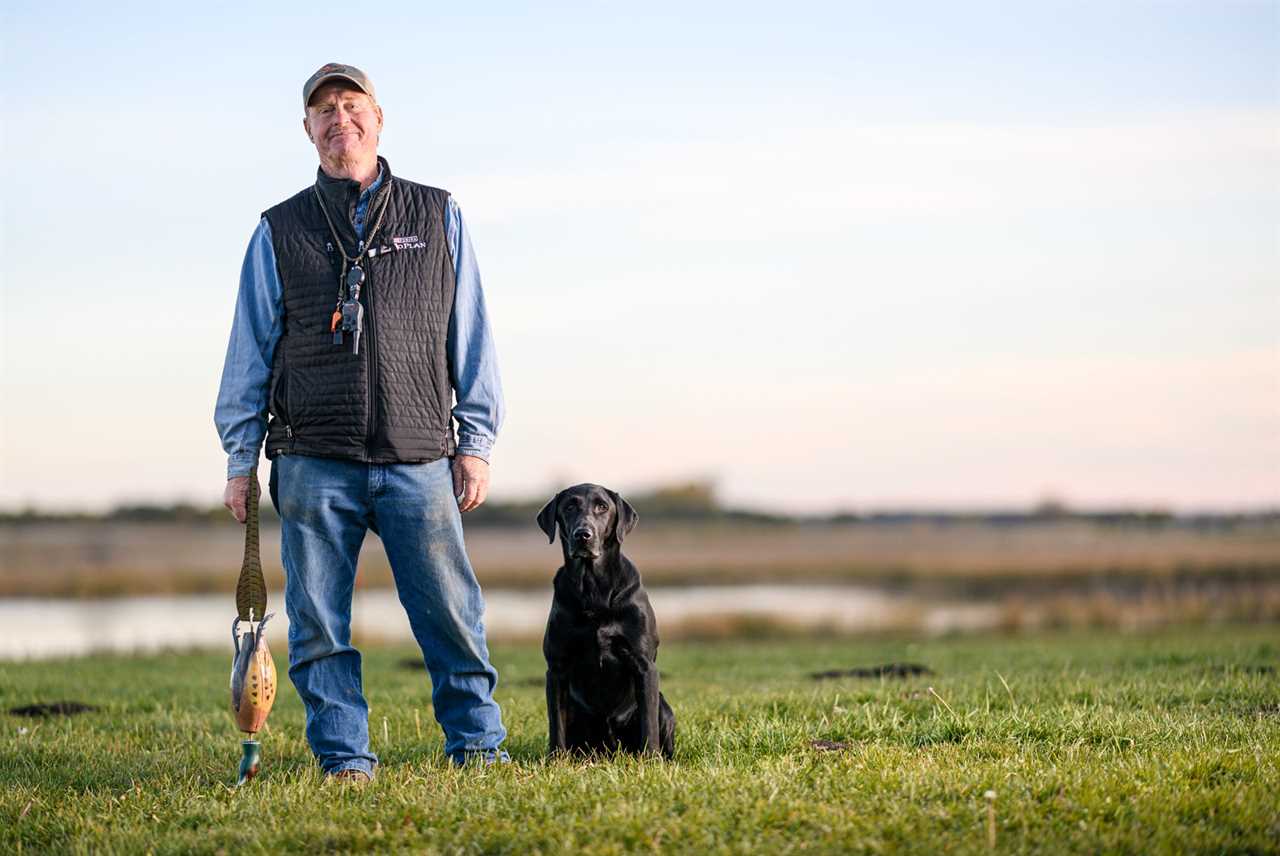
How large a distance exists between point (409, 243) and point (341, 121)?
1.99 ft

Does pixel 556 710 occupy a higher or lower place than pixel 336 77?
lower

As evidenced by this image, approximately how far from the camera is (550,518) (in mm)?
5980

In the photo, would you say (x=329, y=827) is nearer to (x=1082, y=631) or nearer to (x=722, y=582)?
(x=1082, y=631)

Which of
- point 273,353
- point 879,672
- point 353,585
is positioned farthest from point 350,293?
point 879,672

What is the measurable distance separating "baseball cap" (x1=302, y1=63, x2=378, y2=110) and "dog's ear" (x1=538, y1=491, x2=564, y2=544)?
6.52 feet

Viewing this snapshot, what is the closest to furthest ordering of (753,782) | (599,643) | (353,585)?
(753,782)
(599,643)
(353,585)

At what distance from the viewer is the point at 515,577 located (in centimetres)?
3319

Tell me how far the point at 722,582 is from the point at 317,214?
29840 mm

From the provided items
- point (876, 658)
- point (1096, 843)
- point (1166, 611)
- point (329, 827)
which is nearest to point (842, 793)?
point (1096, 843)

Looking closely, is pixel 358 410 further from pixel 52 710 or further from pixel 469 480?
pixel 52 710

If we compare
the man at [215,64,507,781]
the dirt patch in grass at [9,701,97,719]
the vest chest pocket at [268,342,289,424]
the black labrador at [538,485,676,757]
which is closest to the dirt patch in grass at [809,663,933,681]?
the black labrador at [538,485,676,757]

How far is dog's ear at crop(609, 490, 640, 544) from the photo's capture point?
587cm

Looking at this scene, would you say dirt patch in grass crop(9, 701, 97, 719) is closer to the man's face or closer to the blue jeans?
the blue jeans

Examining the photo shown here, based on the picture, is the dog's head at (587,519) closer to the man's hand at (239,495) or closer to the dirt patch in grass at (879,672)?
the man's hand at (239,495)
